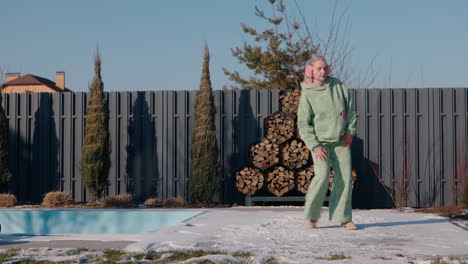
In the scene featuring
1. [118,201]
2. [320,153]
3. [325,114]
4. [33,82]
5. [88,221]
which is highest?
[33,82]

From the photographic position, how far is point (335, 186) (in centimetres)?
707

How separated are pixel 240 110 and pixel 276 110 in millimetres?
661

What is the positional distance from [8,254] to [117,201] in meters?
5.95

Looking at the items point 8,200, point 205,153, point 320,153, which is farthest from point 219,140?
point 320,153

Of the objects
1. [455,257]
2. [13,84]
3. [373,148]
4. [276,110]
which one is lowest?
[455,257]

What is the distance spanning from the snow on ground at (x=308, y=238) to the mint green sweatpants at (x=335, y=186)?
197 millimetres

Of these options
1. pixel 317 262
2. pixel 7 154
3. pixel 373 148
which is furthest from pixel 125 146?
pixel 317 262

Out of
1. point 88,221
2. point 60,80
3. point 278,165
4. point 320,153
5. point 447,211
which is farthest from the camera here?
point 60,80

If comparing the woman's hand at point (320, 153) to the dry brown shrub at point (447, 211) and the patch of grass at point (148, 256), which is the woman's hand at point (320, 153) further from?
the dry brown shrub at point (447, 211)

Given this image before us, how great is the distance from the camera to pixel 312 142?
6918 millimetres

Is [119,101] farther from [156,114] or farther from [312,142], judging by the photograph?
[312,142]

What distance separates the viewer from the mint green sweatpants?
6.89 metres

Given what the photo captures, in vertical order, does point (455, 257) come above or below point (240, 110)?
below

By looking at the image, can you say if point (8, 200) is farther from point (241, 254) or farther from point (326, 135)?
point (241, 254)
